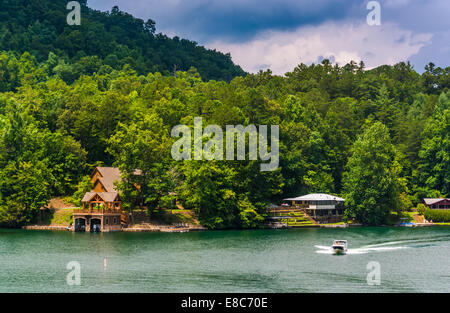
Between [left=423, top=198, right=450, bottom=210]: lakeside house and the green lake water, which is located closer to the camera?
the green lake water

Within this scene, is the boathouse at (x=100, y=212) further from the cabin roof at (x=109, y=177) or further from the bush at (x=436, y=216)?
the bush at (x=436, y=216)

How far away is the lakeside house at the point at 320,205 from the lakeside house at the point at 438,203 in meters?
18.9

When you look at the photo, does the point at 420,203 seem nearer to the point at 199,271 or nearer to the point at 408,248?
the point at 408,248

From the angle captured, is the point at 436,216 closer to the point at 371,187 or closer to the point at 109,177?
the point at 371,187

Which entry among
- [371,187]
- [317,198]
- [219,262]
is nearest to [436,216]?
[371,187]

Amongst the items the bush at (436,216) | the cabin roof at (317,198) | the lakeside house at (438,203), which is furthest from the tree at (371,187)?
the lakeside house at (438,203)

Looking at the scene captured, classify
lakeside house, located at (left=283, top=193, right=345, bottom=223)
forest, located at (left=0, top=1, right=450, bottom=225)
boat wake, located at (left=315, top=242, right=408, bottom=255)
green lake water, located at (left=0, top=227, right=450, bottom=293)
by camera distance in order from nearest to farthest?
green lake water, located at (left=0, top=227, right=450, bottom=293) → boat wake, located at (left=315, top=242, right=408, bottom=255) → forest, located at (left=0, top=1, right=450, bottom=225) → lakeside house, located at (left=283, top=193, right=345, bottom=223)

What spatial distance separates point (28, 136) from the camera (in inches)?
3698

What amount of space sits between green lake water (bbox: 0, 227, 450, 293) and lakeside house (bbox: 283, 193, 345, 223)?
65.4ft

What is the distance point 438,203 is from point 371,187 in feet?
58.3

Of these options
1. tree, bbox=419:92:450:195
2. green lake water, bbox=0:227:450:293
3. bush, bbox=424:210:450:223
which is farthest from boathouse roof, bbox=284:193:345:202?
tree, bbox=419:92:450:195

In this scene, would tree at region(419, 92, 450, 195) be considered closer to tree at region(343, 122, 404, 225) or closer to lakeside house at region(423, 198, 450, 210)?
lakeside house at region(423, 198, 450, 210)

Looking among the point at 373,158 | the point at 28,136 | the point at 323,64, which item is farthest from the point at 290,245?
the point at 323,64

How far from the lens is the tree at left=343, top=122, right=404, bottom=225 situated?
4033 inches
